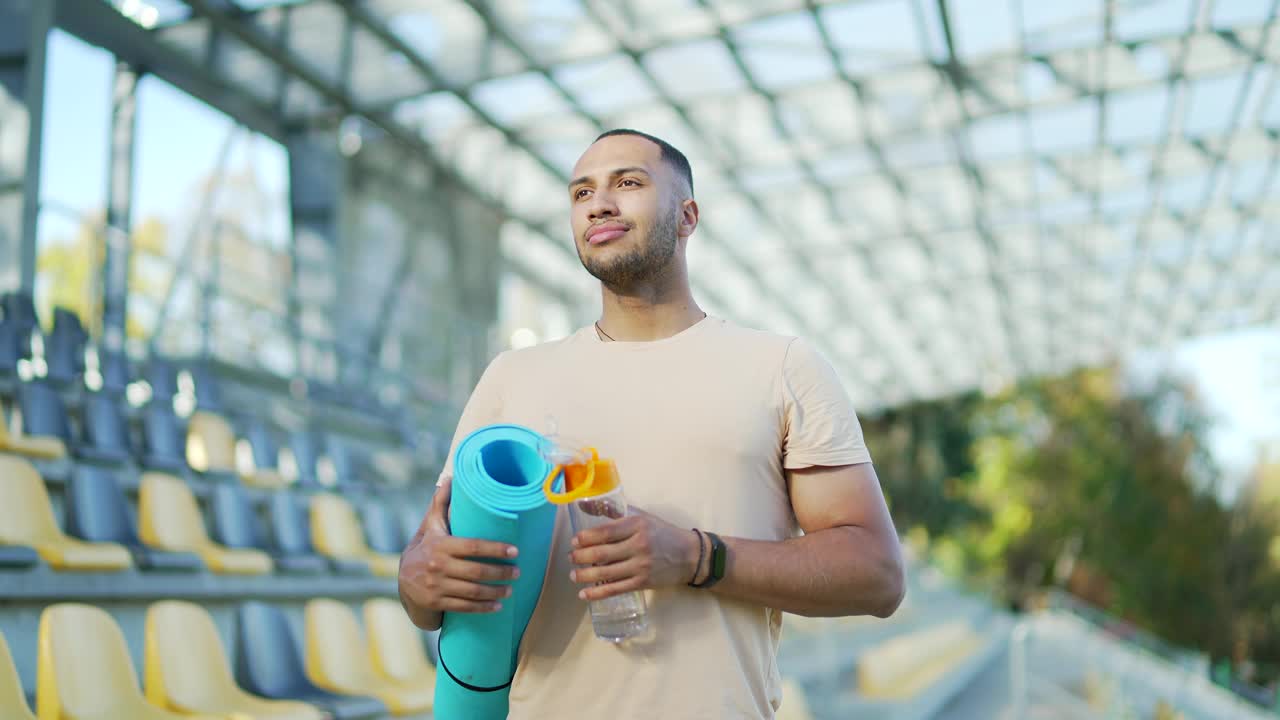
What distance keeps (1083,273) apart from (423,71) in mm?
13753

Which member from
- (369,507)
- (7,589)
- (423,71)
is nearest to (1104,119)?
(423,71)

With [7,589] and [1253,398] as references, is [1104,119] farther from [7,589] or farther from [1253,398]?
[7,589]

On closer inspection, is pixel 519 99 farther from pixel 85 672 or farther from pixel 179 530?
pixel 85 672

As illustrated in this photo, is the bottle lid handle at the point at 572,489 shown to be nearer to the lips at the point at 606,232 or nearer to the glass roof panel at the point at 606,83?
the lips at the point at 606,232

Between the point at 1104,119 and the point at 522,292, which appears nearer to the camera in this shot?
the point at 1104,119

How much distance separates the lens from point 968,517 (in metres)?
29.1

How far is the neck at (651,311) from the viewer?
157 cm

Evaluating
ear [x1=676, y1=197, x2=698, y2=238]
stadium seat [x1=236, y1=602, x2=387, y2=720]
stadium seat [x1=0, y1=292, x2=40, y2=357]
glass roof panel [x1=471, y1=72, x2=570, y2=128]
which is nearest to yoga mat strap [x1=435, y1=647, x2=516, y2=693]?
ear [x1=676, y1=197, x2=698, y2=238]

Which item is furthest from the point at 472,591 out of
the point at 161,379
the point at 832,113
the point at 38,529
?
the point at 832,113

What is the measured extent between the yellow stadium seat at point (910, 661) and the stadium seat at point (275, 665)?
445cm

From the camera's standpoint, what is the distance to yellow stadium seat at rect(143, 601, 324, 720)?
3.36m

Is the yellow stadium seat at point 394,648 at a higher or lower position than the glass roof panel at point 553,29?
lower

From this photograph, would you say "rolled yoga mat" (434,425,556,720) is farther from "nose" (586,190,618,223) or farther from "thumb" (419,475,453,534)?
"nose" (586,190,618,223)

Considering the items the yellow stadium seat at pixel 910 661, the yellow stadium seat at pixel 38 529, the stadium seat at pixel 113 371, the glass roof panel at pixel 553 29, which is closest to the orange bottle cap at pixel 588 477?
the yellow stadium seat at pixel 38 529
